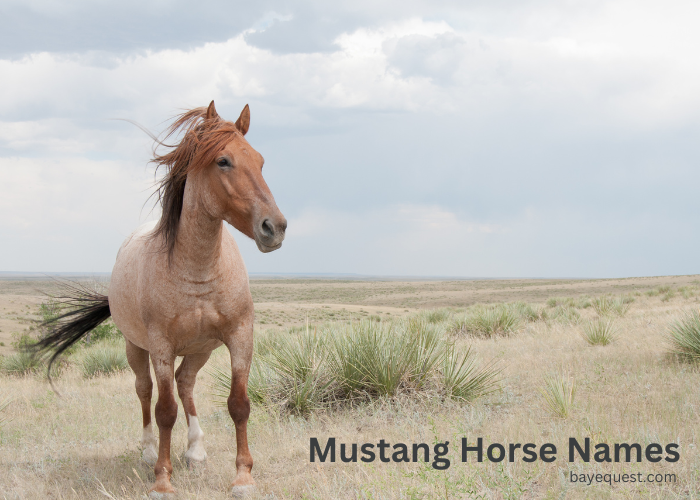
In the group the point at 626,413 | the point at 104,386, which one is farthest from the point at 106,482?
the point at 104,386

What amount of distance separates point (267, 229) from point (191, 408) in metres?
2.61

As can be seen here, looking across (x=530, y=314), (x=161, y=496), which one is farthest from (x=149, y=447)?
(x=530, y=314)

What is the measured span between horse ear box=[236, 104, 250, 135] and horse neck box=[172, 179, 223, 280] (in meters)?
0.54

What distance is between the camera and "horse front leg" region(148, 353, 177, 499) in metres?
3.98

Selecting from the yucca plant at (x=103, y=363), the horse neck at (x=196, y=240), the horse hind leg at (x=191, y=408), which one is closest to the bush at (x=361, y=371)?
the horse hind leg at (x=191, y=408)

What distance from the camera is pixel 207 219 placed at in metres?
3.80

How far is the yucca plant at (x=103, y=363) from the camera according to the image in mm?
11852

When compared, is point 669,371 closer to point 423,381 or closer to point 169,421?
point 423,381

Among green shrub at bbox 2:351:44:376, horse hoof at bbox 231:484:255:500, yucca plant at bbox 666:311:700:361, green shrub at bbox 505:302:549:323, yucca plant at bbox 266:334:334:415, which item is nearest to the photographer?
horse hoof at bbox 231:484:255:500

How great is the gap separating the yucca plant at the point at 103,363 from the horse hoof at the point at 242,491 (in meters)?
9.08

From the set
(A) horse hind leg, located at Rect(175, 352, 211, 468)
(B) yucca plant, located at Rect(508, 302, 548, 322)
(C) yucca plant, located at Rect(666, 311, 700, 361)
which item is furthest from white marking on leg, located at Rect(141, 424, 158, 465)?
(B) yucca plant, located at Rect(508, 302, 548, 322)

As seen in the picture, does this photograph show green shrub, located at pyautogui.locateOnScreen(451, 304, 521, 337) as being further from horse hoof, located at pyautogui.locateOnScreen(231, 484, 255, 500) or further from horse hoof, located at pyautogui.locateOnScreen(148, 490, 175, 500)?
horse hoof, located at pyautogui.locateOnScreen(148, 490, 175, 500)

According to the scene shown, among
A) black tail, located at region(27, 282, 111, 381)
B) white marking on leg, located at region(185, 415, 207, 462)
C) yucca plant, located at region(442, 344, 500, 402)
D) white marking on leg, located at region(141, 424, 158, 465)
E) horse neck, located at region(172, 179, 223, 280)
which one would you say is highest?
horse neck, located at region(172, 179, 223, 280)

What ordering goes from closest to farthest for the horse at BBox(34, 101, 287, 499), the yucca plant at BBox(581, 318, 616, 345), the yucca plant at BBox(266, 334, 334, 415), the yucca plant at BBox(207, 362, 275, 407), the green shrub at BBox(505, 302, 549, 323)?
1. the horse at BBox(34, 101, 287, 499)
2. the yucca plant at BBox(266, 334, 334, 415)
3. the yucca plant at BBox(207, 362, 275, 407)
4. the yucca plant at BBox(581, 318, 616, 345)
5. the green shrub at BBox(505, 302, 549, 323)
